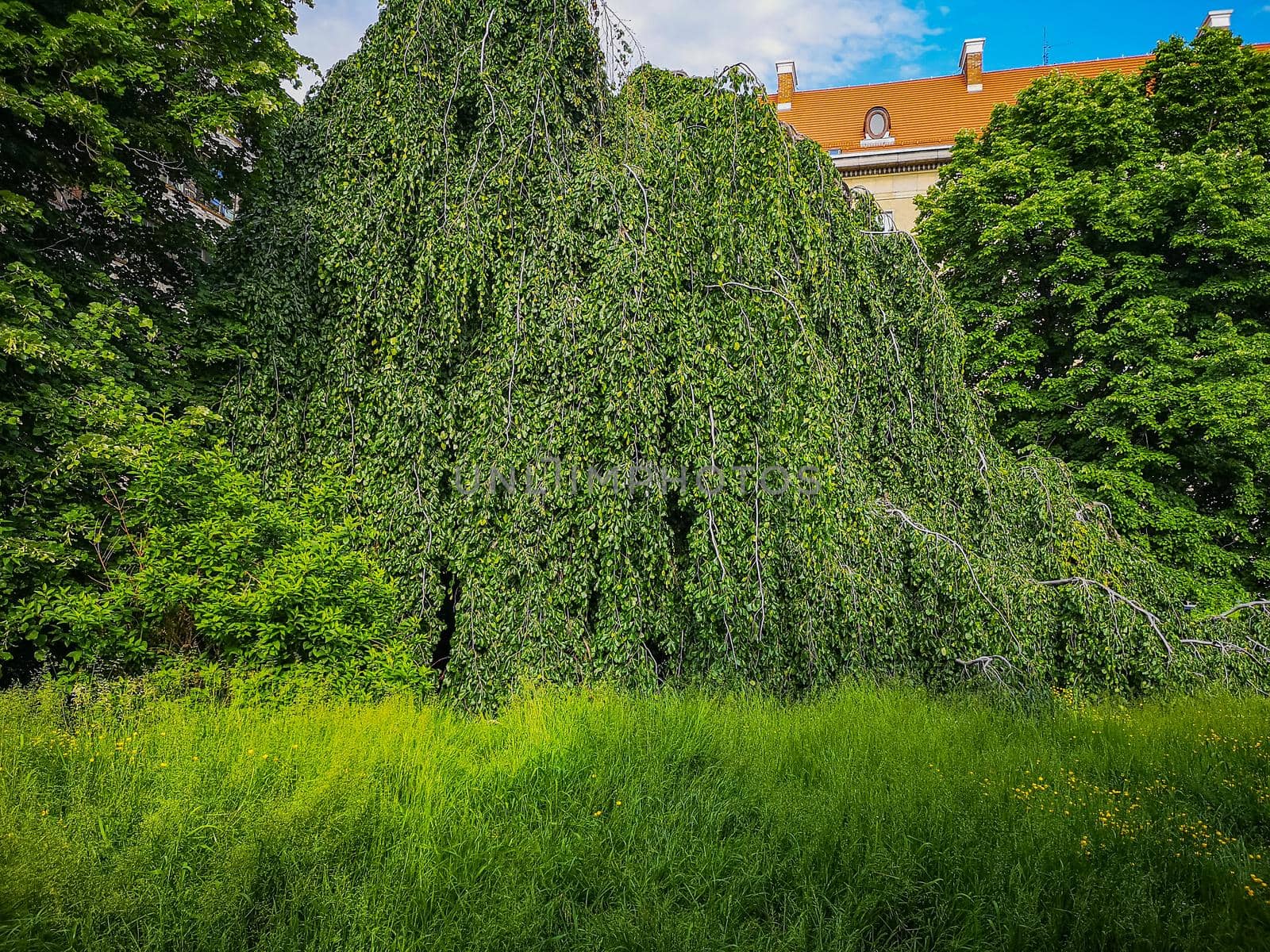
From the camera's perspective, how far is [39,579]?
175 inches

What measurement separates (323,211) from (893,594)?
570cm

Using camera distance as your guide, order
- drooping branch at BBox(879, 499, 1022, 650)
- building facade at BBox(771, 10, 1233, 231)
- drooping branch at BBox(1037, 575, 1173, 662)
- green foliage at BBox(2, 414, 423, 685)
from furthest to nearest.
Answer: building facade at BBox(771, 10, 1233, 231)
drooping branch at BBox(1037, 575, 1173, 662)
drooping branch at BBox(879, 499, 1022, 650)
green foliage at BBox(2, 414, 423, 685)

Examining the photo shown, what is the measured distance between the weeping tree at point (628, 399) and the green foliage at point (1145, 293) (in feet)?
12.3

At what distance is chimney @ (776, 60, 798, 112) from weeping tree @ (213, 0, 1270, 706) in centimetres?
1826

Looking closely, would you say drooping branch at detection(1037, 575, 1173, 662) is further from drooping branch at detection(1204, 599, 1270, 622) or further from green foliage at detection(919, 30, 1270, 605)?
green foliage at detection(919, 30, 1270, 605)

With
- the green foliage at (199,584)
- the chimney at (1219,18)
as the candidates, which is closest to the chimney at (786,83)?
the chimney at (1219,18)

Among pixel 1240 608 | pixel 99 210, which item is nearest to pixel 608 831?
pixel 99 210

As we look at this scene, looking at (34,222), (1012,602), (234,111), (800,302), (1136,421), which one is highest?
(234,111)

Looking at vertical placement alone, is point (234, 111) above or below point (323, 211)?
above

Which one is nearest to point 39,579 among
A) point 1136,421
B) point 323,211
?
point 323,211

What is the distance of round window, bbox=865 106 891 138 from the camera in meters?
20.2

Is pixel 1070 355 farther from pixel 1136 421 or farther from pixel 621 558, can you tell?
pixel 621 558

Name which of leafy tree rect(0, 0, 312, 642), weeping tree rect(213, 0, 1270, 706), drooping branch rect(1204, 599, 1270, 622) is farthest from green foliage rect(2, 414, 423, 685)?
drooping branch rect(1204, 599, 1270, 622)

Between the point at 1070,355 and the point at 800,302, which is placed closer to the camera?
the point at 800,302
